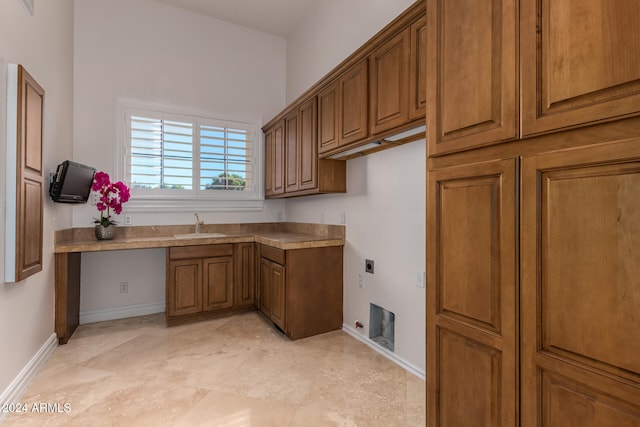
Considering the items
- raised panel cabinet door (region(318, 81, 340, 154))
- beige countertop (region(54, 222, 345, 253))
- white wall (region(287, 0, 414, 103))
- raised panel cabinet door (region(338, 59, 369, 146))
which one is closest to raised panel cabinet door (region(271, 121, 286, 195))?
beige countertop (region(54, 222, 345, 253))

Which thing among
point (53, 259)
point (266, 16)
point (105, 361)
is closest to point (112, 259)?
point (53, 259)

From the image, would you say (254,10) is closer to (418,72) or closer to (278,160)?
(278,160)

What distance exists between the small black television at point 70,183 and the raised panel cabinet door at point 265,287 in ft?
6.08

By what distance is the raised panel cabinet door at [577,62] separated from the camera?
81 cm

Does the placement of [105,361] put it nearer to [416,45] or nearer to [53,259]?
[53,259]

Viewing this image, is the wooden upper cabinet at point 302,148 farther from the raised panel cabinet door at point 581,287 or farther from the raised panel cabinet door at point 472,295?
the raised panel cabinet door at point 581,287

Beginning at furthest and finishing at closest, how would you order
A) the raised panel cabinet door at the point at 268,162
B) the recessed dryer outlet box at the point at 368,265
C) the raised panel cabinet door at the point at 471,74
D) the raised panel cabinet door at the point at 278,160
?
1. the raised panel cabinet door at the point at 268,162
2. the raised panel cabinet door at the point at 278,160
3. the recessed dryer outlet box at the point at 368,265
4. the raised panel cabinet door at the point at 471,74

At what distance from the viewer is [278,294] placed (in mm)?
3121

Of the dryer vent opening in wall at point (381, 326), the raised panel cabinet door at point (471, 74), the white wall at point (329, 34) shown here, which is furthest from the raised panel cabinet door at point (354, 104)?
the dryer vent opening in wall at point (381, 326)

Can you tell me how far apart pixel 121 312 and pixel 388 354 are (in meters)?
3.04

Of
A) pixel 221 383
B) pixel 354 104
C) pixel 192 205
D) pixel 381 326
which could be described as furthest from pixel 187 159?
pixel 381 326

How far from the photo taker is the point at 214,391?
2133 mm

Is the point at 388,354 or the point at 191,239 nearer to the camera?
the point at 388,354

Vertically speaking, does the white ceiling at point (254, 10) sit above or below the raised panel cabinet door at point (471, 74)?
above
